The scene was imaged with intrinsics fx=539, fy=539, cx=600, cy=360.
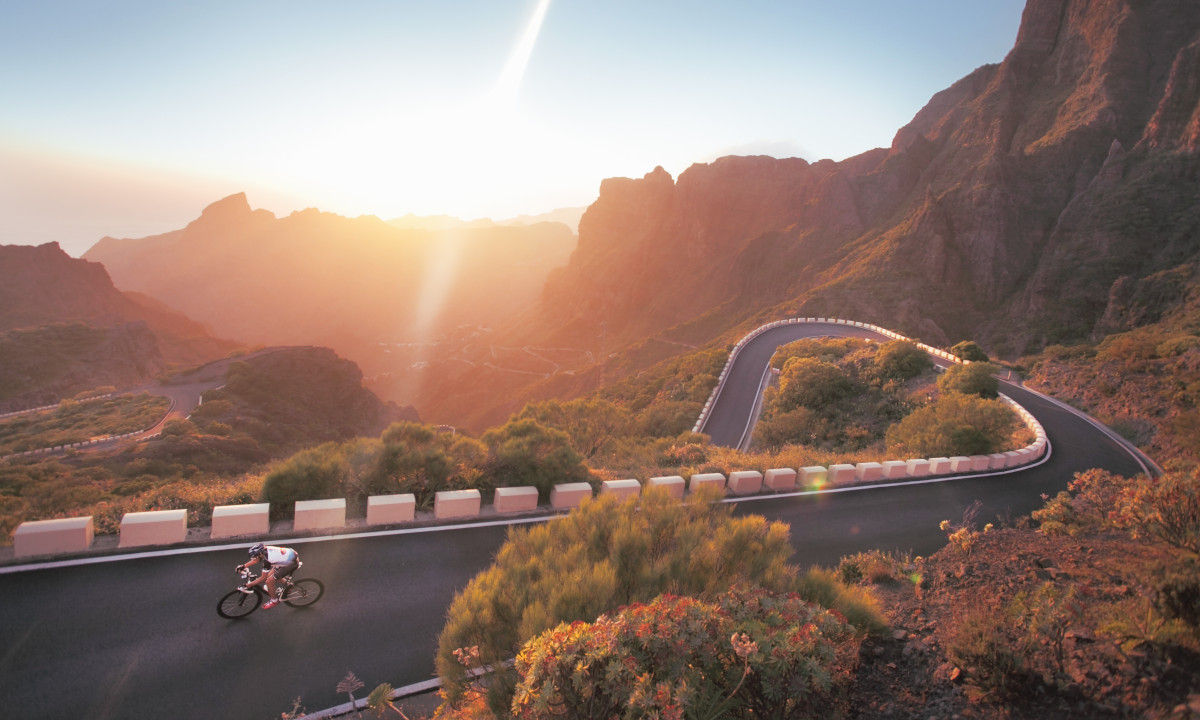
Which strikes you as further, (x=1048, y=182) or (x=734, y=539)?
(x=1048, y=182)

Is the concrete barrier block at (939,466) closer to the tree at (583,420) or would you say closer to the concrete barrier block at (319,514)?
the tree at (583,420)

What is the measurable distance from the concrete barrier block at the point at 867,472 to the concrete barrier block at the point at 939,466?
1.91m

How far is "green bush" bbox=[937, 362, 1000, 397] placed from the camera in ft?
74.5

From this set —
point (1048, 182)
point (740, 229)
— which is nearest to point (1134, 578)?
point (1048, 182)

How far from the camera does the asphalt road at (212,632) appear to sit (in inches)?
186

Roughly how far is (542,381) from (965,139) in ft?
213

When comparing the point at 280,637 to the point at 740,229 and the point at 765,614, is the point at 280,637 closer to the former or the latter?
the point at 765,614

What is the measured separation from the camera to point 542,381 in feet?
259

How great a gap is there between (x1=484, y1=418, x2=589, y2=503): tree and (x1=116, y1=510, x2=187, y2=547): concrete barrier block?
4354 mm

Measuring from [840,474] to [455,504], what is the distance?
8.72 m

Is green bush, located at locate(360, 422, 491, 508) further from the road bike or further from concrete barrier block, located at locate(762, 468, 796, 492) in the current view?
concrete barrier block, located at locate(762, 468, 796, 492)

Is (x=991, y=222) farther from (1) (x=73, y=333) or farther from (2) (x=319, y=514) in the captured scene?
(1) (x=73, y=333)

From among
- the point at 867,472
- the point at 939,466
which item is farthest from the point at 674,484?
the point at 939,466

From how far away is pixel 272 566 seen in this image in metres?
6.01
